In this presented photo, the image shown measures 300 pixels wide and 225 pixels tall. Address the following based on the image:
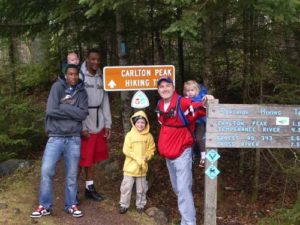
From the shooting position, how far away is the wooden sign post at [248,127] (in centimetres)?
585

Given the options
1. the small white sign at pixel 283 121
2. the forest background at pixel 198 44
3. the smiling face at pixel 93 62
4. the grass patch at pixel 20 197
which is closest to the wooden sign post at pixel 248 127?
the small white sign at pixel 283 121

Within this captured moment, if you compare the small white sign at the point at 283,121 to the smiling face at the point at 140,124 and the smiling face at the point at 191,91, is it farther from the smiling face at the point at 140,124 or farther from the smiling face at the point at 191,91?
the smiling face at the point at 140,124

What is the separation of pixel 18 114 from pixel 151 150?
4.65 meters

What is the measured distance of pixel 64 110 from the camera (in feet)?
21.6

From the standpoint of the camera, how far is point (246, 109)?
5883mm

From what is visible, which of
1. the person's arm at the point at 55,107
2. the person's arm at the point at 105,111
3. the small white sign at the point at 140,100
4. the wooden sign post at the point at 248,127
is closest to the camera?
the wooden sign post at the point at 248,127

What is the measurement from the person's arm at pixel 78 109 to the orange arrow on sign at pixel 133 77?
1.27 ft

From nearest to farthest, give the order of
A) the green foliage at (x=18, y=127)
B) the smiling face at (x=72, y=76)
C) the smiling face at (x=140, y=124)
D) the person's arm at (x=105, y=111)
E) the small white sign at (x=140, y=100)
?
the smiling face at (x=72, y=76) < the smiling face at (x=140, y=124) < the small white sign at (x=140, y=100) < the person's arm at (x=105, y=111) < the green foliage at (x=18, y=127)

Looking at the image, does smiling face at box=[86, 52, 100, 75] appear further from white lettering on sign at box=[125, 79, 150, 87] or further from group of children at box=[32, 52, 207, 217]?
white lettering on sign at box=[125, 79, 150, 87]

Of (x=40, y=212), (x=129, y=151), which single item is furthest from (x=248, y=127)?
(x=40, y=212)

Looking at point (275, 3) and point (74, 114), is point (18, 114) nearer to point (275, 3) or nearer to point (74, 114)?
point (74, 114)

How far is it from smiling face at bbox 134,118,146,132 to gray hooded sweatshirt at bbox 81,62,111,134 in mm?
740

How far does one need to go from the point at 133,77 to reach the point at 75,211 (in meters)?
2.17

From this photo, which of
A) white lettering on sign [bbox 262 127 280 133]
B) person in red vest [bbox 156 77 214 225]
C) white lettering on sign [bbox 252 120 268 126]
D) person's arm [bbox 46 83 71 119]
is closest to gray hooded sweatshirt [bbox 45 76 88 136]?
person's arm [bbox 46 83 71 119]
